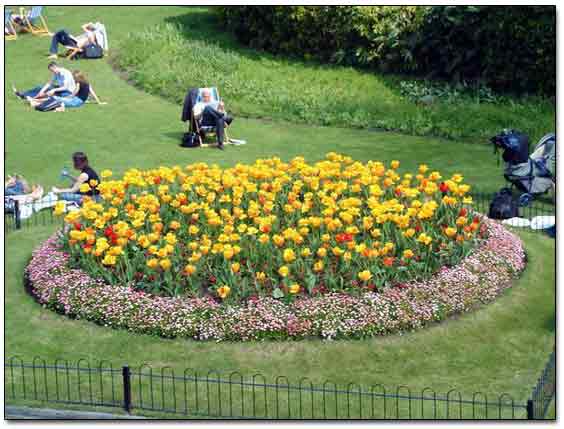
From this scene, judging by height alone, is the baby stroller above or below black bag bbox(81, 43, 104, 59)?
below

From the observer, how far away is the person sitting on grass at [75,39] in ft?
106

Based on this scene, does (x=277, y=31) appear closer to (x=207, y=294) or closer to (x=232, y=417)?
(x=207, y=294)

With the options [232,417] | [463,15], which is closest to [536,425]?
[232,417]

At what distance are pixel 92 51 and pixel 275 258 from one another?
17.1m

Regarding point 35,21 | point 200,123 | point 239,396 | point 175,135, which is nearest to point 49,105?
point 175,135

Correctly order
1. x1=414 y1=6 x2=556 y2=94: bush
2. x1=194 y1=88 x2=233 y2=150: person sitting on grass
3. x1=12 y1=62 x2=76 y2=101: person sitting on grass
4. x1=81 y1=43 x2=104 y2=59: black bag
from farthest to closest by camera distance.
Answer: x1=81 y1=43 x2=104 y2=59: black bag, x1=12 y1=62 x2=76 y2=101: person sitting on grass, x1=414 y1=6 x2=556 y2=94: bush, x1=194 y1=88 x2=233 y2=150: person sitting on grass

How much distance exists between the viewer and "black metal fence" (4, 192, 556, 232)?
20.7 metres

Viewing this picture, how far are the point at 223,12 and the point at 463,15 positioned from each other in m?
7.57

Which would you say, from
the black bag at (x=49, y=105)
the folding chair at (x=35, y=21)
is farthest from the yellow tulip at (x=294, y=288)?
the folding chair at (x=35, y=21)

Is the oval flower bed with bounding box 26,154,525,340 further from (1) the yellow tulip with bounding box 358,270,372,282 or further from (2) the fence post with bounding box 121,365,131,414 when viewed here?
(2) the fence post with bounding box 121,365,131,414

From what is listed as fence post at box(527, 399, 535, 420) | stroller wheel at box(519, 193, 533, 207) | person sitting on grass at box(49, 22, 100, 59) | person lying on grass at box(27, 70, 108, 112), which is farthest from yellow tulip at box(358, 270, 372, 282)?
person sitting on grass at box(49, 22, 100, 59)

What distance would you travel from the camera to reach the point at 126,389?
45.6ft

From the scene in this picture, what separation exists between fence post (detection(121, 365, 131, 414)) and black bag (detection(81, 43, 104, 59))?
19603 millimetres

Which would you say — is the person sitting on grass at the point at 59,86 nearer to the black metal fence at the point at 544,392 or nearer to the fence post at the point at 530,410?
the black metal fence at the point at 544,392
